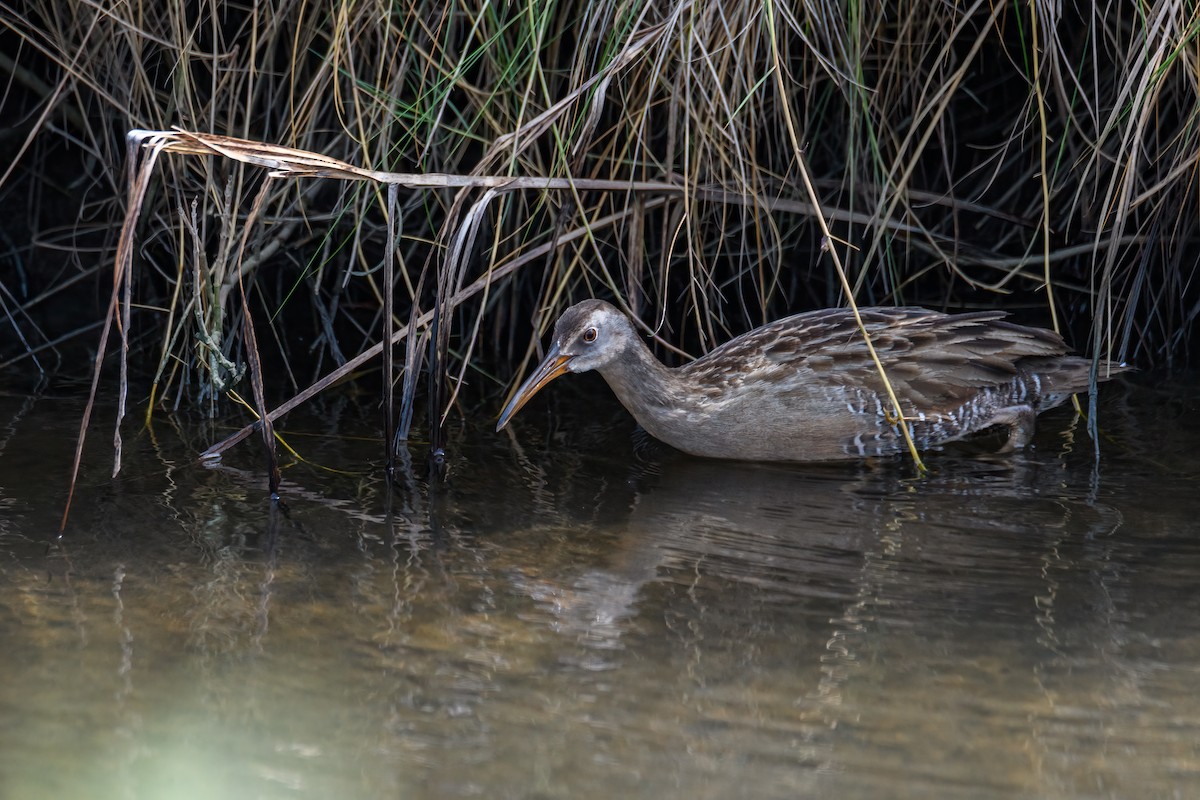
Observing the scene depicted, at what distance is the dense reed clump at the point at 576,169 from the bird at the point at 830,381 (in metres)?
0.22

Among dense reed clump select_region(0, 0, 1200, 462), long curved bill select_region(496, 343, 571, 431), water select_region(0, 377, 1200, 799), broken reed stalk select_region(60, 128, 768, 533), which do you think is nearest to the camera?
water select_region(0, 377, 1200, 799)

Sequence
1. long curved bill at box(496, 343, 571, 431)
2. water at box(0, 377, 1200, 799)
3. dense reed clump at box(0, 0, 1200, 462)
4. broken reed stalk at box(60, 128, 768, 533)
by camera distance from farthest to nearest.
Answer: long curved bill at box(496, 343, 571, 431)
dense reed clump at box(0, 0, 1200, 462)
broken reed stalk at box(60, 128, 768, 533)
water at box(0, 377, 1200, 799)

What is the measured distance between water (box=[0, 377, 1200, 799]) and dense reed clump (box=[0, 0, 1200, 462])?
466 millimetres

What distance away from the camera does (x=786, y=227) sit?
5996 millimetres

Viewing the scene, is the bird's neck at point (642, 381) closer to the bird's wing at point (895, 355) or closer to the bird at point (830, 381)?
the bird at point (830, 381)

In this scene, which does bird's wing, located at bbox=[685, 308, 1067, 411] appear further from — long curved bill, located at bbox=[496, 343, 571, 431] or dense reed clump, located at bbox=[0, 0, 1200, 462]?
long curved bill, located at bbox=[496, 343, 571, 431]

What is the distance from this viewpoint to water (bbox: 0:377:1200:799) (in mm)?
2764

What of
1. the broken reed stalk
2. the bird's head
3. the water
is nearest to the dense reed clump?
the broken reed stalk

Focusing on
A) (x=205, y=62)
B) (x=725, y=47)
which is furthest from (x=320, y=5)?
(x=725, y=47)

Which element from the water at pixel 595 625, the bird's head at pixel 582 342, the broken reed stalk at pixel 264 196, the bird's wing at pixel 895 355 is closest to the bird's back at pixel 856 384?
the bird's wing at pixel 895 355

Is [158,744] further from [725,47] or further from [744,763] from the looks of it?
[725,47]

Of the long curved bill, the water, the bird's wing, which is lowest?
the water

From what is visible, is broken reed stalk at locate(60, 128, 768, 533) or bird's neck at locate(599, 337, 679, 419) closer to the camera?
broken reed stalk at locate(60, 128, 768, 533)

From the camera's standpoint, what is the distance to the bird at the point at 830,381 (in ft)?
16.0
